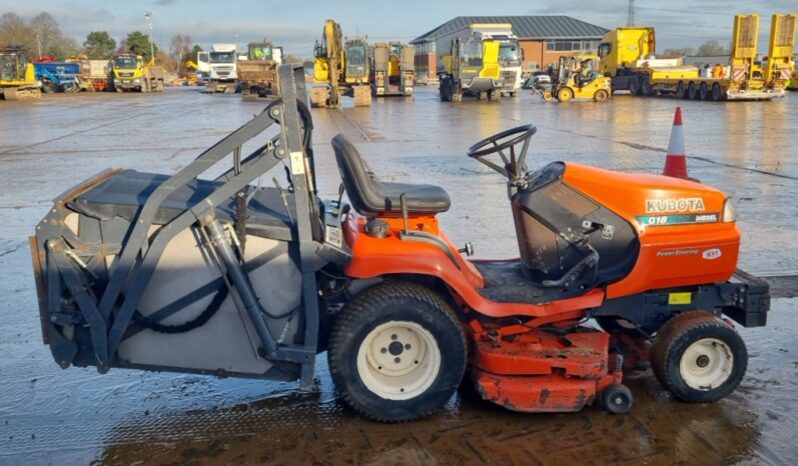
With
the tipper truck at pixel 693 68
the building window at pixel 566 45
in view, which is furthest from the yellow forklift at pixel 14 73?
Result: the building window at pixel 566 45

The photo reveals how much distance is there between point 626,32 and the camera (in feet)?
126

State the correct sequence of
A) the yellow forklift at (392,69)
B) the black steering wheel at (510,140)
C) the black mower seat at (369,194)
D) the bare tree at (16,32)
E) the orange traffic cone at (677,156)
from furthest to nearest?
the bare tree at (16,32)
the yellow forklift at (392,69)
the orange traffic cone at (677,156)
the black steering wheel at (510,140)
the black mower seat at (369,194)

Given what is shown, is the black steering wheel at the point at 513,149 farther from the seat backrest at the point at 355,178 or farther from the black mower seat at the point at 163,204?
the black mower seat at the point at 163,204

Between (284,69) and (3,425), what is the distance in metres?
2.16

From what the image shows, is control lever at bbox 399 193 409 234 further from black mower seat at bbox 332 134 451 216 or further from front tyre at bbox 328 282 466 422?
front tyre at bbox 328 282 466 422

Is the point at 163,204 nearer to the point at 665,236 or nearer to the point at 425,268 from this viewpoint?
the point at 425,268

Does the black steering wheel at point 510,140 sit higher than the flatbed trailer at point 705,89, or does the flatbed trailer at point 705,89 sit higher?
the black steering wheel at point 510,140

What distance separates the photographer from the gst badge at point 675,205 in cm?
384

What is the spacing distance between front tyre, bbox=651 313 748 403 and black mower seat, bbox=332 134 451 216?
1.28 m

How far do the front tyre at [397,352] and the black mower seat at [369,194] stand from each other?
42 cm

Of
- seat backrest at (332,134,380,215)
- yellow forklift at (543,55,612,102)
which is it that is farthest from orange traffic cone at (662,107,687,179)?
yellow forklift at (543,55,612,102)

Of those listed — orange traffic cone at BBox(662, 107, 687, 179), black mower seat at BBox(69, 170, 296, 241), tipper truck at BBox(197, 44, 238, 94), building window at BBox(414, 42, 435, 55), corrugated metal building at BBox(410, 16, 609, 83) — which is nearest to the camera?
black mower seat at BBox(69, 170, 296, 241)

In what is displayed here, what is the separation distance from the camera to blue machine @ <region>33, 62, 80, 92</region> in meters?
50.5

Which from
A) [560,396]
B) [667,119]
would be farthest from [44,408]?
[667,119]
